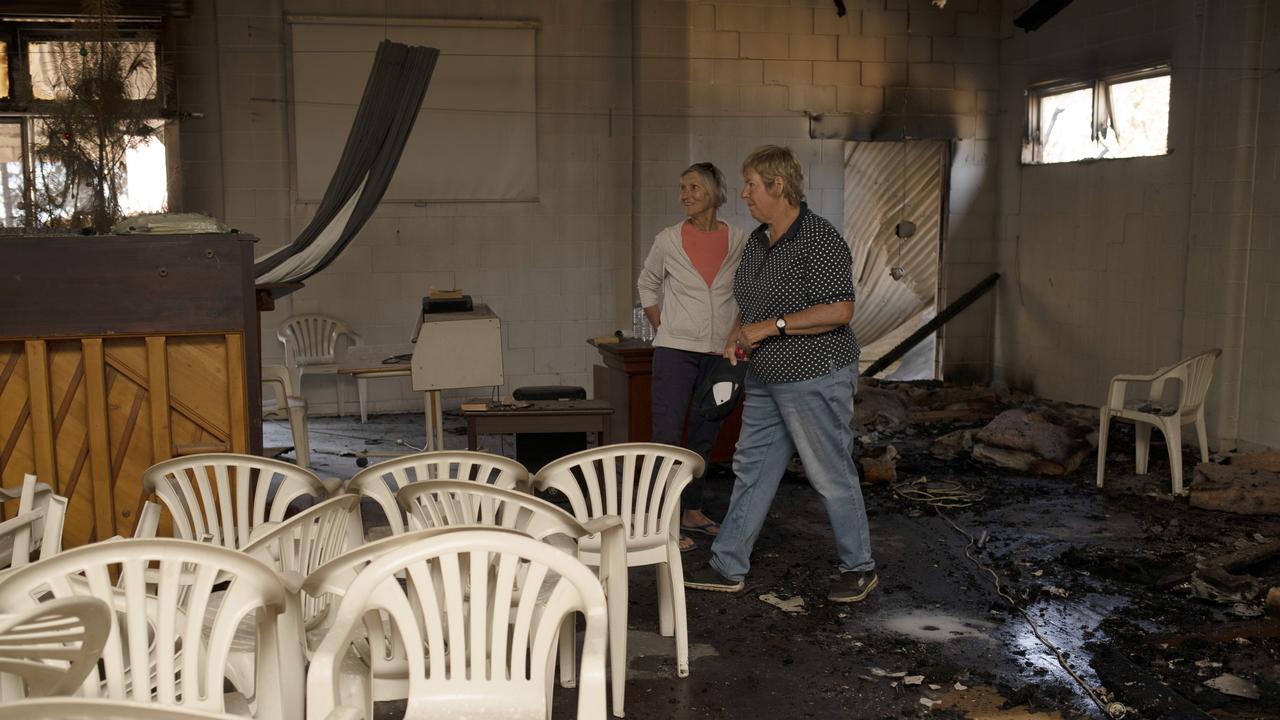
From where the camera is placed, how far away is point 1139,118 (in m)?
7.53

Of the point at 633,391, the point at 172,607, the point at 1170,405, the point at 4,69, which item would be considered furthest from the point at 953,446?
the point at 4,69

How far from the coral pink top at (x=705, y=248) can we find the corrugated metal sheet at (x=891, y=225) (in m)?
4.41

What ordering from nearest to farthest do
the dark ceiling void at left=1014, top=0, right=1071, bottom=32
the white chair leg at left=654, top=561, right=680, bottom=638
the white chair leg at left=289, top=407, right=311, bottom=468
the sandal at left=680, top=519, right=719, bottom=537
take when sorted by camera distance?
the white chair leg at left=654, top=561, right=680, bottom=638 < the sandal at left=680, top=519, right=719, bottom=537 < the white chair leg at left=289, top=407, right=311, bottom=468 < the dark ceiling void at left=1014, top=0, right=1071, bottom=32

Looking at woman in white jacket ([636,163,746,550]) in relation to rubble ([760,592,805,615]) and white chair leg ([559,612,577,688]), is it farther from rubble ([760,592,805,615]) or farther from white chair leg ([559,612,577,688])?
white chair leg ([559,612,577,688])

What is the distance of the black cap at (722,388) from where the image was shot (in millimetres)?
4277

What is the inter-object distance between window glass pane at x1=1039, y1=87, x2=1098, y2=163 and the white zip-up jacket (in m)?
A: 4.40

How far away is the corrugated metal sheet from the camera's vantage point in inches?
353

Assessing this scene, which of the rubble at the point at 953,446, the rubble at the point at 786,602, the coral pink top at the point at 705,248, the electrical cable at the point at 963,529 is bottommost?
the rubble at the point at 786,602

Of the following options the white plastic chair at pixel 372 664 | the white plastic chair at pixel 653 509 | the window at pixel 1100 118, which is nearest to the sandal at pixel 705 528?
the white plastic chair at pixel 653 509

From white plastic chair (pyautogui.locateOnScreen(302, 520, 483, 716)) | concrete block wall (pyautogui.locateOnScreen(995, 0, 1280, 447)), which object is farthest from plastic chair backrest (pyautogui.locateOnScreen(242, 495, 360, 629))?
concrete block wall (pyautogui.locateOnScreen(995, 0, 1280, 447))

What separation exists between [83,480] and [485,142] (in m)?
4.98

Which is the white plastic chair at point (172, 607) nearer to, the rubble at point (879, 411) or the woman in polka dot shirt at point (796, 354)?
the woman in polka dot shirt at point (796, 354)

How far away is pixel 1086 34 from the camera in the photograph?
26.2 feet

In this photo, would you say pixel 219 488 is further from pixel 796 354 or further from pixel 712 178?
pixel 712 178
